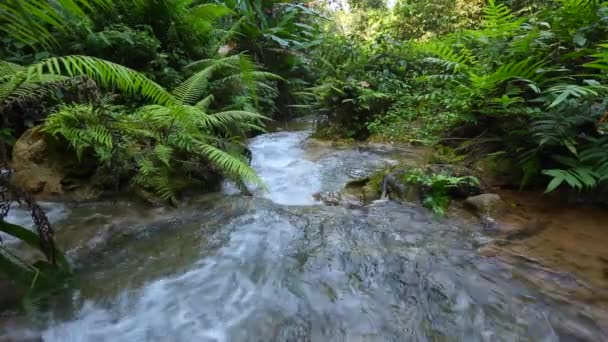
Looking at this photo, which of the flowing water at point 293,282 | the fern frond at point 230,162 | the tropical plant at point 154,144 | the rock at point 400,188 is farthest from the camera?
the rock at point 400,188

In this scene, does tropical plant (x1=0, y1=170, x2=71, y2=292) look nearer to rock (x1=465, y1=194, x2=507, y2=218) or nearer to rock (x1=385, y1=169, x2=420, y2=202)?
rock (x1=385, y1=169, x2=420, y2=202)

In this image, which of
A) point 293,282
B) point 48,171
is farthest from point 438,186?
point 48,171

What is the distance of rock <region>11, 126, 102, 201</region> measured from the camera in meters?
3.01

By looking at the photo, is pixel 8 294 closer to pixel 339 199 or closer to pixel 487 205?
pixel 339 199

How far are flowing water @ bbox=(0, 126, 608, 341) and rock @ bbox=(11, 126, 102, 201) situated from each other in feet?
0.79

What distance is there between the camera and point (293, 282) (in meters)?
2.13

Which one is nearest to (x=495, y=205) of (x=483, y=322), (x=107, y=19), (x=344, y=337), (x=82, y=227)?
(x=483, y=322)

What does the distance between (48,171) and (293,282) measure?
240cm

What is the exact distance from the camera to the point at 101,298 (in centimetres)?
192

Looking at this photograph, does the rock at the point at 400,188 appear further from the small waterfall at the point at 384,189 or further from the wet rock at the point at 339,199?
the wet rock at the point at 339,199

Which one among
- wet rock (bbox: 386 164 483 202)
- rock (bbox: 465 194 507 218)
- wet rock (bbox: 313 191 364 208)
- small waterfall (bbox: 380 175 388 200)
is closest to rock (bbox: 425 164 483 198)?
wet rock (bbox: 386 164 483 202)

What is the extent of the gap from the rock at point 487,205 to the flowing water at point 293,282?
0.69 ft

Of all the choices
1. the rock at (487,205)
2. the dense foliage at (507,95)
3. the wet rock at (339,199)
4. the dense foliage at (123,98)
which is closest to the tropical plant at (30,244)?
the dense foliage at (123,98)

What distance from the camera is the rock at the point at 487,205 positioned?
2.74m
